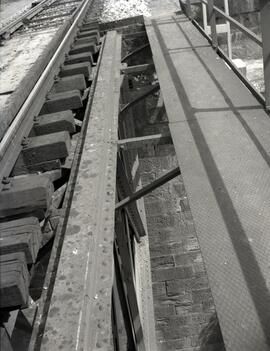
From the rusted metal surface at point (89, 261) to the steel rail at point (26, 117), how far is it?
0.51m

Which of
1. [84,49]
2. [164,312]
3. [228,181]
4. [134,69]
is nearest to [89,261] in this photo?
[228,181]

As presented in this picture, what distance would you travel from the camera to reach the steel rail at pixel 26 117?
9.95 ft

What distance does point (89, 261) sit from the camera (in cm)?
213

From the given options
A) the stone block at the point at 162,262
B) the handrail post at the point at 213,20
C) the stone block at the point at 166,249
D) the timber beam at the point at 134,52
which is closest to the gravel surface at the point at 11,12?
the timber beam at the point at 134,52

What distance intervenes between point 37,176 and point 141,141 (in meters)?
1.10

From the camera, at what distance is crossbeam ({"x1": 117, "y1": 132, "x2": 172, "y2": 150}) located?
11.3 ft

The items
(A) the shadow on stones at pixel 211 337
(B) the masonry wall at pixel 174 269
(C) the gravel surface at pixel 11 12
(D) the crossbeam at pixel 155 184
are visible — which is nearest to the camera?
(D) the crossbeam at pixel 155 184

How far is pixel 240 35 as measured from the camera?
44.7 ft

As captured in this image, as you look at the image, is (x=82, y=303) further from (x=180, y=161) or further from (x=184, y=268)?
(x=184, y=268)

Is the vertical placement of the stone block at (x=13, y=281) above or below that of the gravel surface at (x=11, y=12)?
above

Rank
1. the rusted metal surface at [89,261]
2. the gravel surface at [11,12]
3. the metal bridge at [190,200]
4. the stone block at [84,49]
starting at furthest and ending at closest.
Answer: the gravel surface at [11,12]
the stone block at [84,49]
the metal bridge at [190,200]
the rusted metal surface at [89,261]

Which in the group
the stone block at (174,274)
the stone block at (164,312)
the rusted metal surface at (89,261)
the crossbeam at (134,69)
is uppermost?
the rusted metal surface at (89,261)

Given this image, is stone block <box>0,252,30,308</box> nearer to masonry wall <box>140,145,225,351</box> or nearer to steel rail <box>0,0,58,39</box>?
masonry wall <box>140,145,225,351</box>

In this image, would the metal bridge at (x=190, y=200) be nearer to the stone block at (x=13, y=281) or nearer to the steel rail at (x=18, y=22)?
the stone block at (x=13, y=281)
